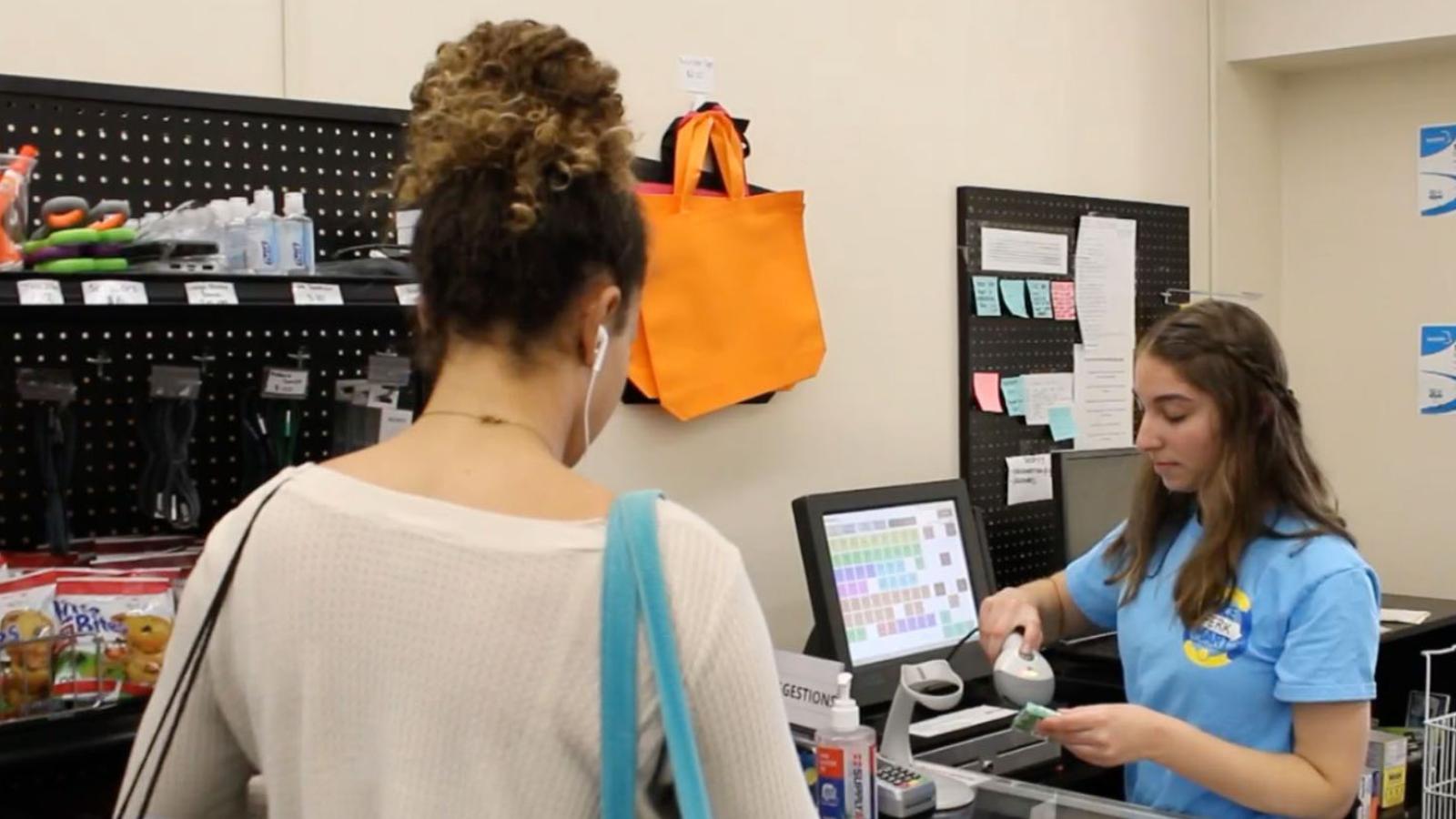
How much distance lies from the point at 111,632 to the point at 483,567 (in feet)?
2.48

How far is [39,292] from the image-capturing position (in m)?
1.29

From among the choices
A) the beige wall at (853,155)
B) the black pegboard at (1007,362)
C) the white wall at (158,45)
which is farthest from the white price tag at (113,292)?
the black pegboard at (1007,362)

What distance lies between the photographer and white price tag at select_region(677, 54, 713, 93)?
2436 mm

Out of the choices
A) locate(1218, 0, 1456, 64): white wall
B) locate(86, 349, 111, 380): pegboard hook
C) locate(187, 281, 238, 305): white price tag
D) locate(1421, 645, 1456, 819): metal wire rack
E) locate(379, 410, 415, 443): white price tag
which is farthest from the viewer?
locate(1218, 0, 1456, 64): white wall

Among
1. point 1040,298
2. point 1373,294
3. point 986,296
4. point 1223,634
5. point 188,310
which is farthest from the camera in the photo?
point 1373,294

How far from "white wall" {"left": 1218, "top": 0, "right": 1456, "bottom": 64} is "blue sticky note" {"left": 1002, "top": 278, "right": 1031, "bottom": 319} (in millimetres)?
1227

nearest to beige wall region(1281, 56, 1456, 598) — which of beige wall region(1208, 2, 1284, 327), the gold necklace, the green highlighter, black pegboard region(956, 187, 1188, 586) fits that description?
beige wall region(1208, 2, 1284, 327)

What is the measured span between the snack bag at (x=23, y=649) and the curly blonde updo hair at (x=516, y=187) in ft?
2.19

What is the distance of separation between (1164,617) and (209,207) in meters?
1.26

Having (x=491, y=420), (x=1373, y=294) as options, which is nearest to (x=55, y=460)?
(x=491, y=420)

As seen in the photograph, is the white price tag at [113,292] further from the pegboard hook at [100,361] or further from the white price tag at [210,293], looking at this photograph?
the pegboard hook at [100,361]

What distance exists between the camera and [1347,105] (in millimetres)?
3902

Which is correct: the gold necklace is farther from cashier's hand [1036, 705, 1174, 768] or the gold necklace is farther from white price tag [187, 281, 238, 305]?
cashier's hand [1036, 705, 1174, 768]

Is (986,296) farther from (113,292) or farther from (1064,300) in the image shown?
(113,292)
